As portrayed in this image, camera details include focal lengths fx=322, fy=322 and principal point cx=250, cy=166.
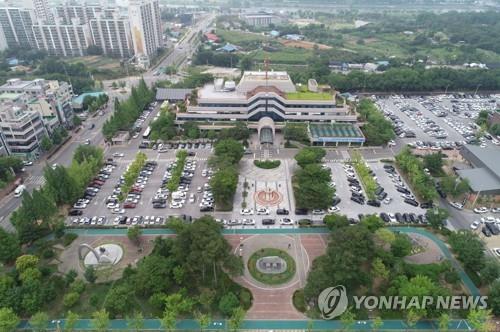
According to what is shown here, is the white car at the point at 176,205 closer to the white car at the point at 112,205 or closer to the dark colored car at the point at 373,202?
the white car at the point at 112,205

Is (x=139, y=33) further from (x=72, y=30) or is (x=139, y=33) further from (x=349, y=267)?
(x=349, y=267)

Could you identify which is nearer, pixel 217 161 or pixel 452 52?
pixel 217 161

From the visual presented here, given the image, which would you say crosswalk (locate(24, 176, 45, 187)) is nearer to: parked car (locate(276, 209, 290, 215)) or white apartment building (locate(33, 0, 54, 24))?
parked car (locate(276, 209, 290, 215))

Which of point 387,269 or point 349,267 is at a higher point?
point 349,267

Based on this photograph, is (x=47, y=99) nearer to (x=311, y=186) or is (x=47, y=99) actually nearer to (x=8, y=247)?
(x=8, y=247)

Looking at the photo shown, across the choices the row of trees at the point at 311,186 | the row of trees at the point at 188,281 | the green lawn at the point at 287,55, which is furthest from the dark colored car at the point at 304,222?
the green lawn at the point at 287,55

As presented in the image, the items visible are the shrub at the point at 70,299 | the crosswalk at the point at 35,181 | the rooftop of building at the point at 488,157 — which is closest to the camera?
the shrub at the point at 70,299

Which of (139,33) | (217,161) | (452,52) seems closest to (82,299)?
(217,161)
